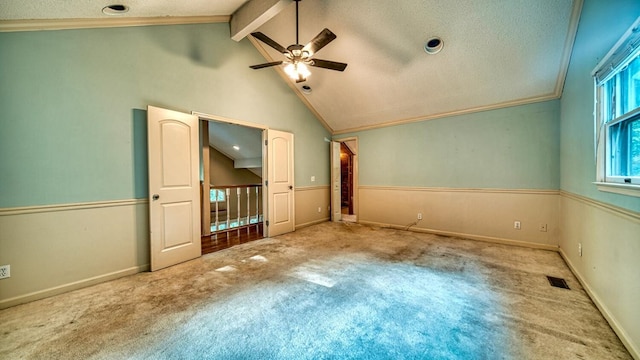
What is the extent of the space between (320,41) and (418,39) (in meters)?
1.50

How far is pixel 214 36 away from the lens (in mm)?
3521

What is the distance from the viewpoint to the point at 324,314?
1901mm

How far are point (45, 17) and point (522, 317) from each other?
5.00m

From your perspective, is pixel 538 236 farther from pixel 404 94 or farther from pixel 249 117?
pixel 249 117

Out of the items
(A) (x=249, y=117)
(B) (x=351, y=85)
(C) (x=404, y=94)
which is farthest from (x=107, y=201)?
(C) (x=404, y=94)

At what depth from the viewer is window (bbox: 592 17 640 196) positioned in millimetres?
1555

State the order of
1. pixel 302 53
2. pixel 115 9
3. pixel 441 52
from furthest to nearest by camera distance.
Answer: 1. pixel 441 52
2. pixel 302 53
3. pixel 115 9

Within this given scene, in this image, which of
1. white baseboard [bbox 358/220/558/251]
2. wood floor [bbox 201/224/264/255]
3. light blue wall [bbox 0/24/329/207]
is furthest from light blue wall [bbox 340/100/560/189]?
light blue wall [bbox 0/24/329/207]

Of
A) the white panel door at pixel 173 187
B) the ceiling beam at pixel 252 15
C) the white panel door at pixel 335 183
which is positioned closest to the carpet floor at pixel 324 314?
the white panel door at pixel 173 187

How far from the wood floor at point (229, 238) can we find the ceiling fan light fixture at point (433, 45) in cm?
414

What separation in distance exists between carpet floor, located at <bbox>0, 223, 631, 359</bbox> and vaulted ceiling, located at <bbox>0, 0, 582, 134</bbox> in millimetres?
2623

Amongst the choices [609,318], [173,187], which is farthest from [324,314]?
[173,187]

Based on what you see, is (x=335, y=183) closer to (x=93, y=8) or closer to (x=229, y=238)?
(x=229, y=238)


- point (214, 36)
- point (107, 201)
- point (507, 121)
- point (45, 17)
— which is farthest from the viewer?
point (507, 121)
